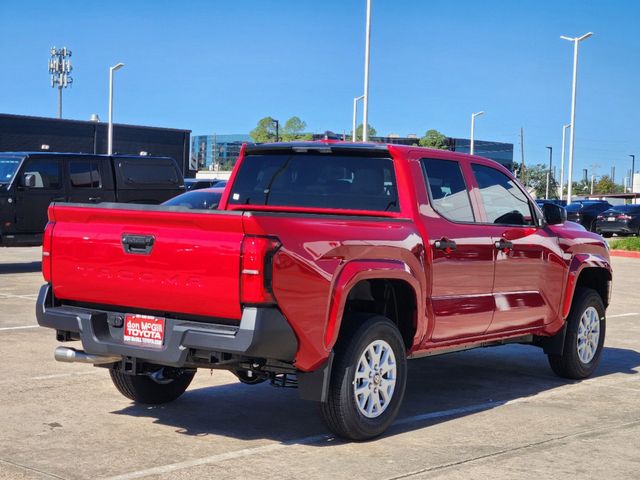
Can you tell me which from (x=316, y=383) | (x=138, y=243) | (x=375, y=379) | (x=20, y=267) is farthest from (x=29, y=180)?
(x=316, y=383)

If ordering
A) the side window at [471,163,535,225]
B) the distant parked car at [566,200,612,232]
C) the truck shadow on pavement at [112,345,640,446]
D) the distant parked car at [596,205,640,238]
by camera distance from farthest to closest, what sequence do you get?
the distant parked car at [566,200,612,232], the distant parked car at [596,205,640,238], the side window at [471,163,535,225], the truck shadow on pavement at [112,345,640,446]

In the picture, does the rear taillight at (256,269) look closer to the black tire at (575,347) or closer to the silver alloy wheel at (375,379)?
the silver alloy wheel at (375,379)

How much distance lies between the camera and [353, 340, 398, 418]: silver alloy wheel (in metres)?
6.50

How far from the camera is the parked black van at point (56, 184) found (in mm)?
18859

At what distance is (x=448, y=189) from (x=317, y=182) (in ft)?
3.17

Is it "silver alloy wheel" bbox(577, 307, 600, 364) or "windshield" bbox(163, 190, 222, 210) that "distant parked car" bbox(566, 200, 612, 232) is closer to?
"windshield" bbox(163, 190, 222, 210)

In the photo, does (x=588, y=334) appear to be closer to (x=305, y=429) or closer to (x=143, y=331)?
(x=305, y=429)

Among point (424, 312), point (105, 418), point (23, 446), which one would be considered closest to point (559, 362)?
point (424, 312)

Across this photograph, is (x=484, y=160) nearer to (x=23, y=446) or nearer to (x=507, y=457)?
(x=507, y=457)

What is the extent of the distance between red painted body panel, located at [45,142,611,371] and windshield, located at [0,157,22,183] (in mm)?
11972

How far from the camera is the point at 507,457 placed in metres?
6.30

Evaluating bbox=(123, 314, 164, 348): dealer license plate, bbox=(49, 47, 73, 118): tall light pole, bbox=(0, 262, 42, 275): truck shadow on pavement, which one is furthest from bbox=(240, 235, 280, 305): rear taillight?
bbox=(49, 47, 73, 118): tall light pole

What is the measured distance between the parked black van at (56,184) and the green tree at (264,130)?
449 ft

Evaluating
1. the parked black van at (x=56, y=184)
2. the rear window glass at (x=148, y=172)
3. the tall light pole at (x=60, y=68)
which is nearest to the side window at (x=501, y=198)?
the parked black van at (x=56, y=184)
